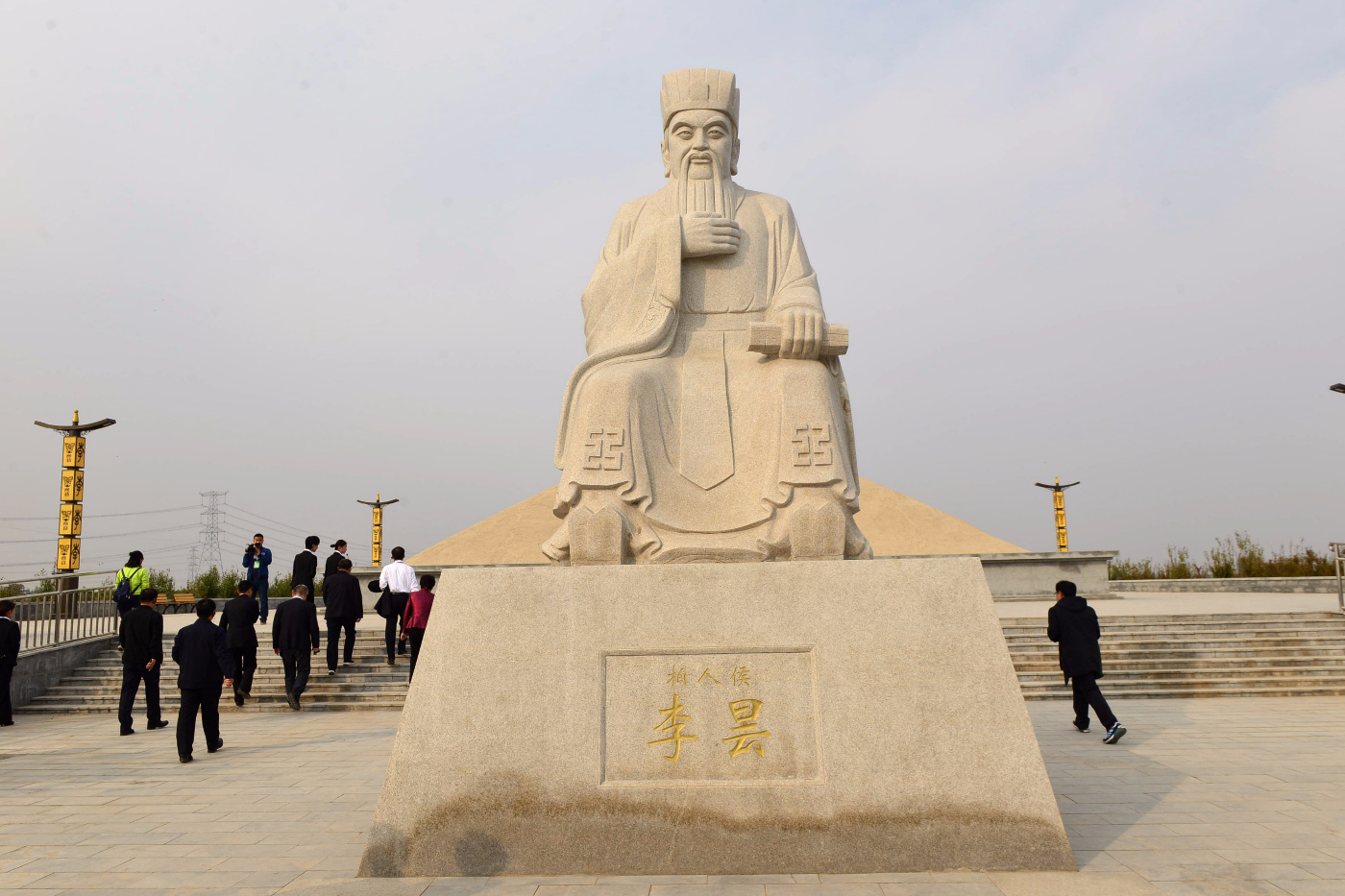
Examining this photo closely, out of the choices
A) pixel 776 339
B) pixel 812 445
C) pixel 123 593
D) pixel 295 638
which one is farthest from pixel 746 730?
pixel 123 593

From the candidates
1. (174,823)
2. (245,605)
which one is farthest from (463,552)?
(174,823)

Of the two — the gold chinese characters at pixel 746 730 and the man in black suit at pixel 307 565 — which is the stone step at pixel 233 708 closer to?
the man in black suit at pixel 307 565

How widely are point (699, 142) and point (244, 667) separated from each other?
6975 millimetres

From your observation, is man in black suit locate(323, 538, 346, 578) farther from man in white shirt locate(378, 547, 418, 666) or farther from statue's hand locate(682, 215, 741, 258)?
statue's hand locate(682, 215, 741, 258)

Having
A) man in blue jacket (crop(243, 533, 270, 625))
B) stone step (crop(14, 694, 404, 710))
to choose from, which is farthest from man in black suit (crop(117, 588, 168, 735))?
man in blue jacket (crop(243, 533, 270, 625))

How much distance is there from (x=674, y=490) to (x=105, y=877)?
2.69 m

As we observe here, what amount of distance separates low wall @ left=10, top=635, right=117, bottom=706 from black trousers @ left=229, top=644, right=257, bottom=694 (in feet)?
7.08

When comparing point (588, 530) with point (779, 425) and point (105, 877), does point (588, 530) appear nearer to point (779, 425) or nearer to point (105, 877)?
point (779, 425)

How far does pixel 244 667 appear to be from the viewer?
8.56 meters

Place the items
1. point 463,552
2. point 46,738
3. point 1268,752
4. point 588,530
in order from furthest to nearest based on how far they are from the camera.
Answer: point 463,552
point 46,738
point 1268,752
point 588,530

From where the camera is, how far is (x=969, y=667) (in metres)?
3.31

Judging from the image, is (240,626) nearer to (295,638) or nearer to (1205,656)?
(295,638)

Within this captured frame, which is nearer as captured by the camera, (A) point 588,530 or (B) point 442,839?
(B) point 442,839

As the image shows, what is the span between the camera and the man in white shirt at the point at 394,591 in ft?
29.3
